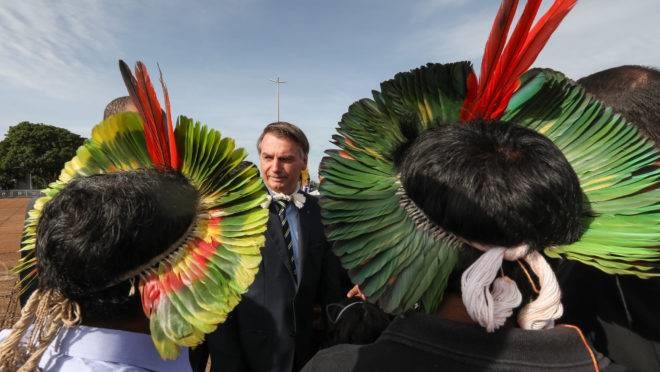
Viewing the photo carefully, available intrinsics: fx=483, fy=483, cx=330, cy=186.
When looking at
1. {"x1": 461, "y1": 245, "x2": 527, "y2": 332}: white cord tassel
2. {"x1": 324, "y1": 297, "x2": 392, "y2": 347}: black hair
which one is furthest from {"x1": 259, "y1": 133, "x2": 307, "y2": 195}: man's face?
{"x1": 461, "y1": 245, "x2": 527, "y2": 332}: white cord tassel

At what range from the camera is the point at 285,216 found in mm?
2916

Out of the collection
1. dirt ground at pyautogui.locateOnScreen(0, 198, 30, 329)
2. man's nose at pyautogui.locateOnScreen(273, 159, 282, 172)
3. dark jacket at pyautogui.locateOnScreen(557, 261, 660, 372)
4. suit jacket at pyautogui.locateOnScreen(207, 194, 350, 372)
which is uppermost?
man's nose at pyautogui.locateOnScreen(273, 159, 282, 172)

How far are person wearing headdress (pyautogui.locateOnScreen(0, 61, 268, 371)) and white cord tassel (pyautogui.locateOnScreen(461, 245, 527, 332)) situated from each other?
66cm

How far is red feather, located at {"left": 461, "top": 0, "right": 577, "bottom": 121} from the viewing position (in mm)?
1210

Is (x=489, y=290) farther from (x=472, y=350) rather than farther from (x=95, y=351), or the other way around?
A: (x=95, y=351)

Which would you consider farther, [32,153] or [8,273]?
[32,153]

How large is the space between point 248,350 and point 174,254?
1.45 meters

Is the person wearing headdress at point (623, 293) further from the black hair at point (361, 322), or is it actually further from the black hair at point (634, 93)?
the black hair at point (361, 322)

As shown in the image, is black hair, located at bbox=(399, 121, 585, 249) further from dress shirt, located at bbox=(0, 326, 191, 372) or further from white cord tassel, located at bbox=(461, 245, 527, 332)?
dress shirt, located at bbox=(0, 326, 191, 372)

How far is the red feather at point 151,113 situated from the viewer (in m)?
1.44

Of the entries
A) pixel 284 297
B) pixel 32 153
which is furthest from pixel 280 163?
pixel 32 153

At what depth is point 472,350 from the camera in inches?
39.7

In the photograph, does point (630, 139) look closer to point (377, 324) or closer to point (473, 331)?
point (473, 331)

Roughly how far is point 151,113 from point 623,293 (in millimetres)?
1528
